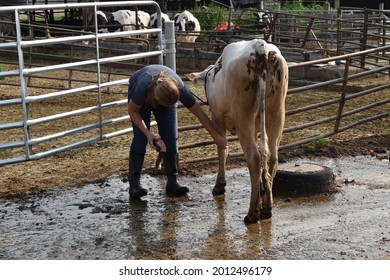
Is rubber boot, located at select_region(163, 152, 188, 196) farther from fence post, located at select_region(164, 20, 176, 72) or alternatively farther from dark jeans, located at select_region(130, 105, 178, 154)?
fence post, located at select_region(164, 20, 176, 72)

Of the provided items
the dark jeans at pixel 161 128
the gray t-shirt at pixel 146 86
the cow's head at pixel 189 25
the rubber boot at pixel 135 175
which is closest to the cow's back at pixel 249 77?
the gray t-shirt at pixel 146 86

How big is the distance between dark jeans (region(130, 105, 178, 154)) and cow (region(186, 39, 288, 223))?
0.59 meters

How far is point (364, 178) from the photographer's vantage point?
6.92 m

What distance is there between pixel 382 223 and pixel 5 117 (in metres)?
6.63

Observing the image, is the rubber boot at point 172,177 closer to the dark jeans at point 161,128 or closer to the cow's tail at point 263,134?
the dark jeans at point 161,128

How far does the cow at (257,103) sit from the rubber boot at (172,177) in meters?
0.78

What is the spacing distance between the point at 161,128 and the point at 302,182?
4.57ft

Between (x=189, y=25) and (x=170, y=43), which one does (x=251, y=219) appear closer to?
(x=170, y=43)

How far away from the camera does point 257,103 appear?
5559mm

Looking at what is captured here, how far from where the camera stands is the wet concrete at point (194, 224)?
4.93 metres

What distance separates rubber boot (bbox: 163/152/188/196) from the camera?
6.41 metres

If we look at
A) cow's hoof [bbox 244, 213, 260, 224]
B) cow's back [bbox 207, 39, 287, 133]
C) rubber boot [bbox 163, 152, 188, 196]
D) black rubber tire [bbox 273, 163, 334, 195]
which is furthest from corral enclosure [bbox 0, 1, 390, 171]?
cow's hoof [bbox 244, 213, 260, 224]

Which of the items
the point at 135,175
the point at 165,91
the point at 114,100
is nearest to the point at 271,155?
the point at 165,91
